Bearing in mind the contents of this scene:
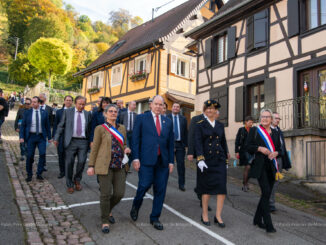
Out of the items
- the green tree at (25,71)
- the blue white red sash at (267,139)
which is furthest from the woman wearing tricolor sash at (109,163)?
the green tree at (25,71)

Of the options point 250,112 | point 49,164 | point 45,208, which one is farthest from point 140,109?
point 45,208

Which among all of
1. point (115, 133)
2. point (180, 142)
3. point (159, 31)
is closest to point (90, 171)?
point (115, 133)

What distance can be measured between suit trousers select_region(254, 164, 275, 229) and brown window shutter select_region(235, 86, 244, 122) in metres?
9.10

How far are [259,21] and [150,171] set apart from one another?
10.9 m

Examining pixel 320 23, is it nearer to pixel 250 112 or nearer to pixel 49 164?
pixel 250 112

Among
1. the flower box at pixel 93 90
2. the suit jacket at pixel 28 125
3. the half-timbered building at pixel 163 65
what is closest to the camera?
the suit jacket at pixel 28 125

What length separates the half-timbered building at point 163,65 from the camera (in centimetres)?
A: 2000

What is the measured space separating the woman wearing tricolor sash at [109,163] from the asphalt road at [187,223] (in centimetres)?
34

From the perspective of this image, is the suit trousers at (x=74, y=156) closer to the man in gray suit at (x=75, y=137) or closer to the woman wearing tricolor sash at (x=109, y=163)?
the man in gray suit at (x=75, y=137)

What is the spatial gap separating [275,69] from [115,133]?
9.74 m

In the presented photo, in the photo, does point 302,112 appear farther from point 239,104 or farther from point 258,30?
point 258,30

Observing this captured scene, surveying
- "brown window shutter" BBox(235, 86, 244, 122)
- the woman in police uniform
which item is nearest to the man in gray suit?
the woman in police uniform

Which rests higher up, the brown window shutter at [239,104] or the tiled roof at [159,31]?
the tiled roof at [159,31]

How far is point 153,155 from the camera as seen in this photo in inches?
186
